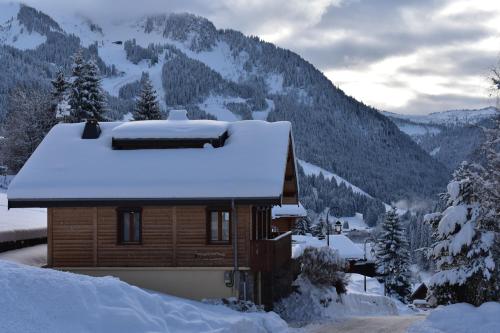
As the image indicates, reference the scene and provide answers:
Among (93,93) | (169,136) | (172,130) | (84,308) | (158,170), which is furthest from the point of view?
(93,93)

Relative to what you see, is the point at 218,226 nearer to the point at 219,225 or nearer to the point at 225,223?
the point at 219,225

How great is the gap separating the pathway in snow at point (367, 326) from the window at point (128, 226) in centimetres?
725

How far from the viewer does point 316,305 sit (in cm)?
2877

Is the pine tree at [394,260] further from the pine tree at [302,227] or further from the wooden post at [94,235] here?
the wooden post at [94,235]

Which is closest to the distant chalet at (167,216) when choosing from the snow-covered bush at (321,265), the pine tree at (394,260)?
the snow-covered bush at (321,265)

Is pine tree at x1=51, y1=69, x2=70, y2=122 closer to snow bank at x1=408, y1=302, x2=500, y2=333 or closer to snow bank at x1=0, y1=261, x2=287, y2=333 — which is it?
snow bank at x1=408, y1=302, x2=500, y2=333

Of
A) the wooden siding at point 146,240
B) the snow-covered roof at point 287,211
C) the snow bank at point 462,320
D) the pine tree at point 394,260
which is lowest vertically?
Result: the pine tree at point 394,260

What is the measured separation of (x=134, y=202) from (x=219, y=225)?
125 inches

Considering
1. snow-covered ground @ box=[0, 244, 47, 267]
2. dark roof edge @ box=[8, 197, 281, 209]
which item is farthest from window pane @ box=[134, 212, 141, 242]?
snow-covered ground @ box=[0, 244, 47, 267]

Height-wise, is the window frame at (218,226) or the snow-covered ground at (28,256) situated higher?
the window frame at (218,226)


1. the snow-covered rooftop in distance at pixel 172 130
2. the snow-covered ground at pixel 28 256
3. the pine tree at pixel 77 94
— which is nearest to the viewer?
the snow-covered ground at pixel 28 256

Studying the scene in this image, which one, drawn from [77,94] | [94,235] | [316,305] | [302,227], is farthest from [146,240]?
[302,227]

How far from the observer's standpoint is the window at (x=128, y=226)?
84.4 ft

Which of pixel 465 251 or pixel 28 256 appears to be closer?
A: pixel 465 251
